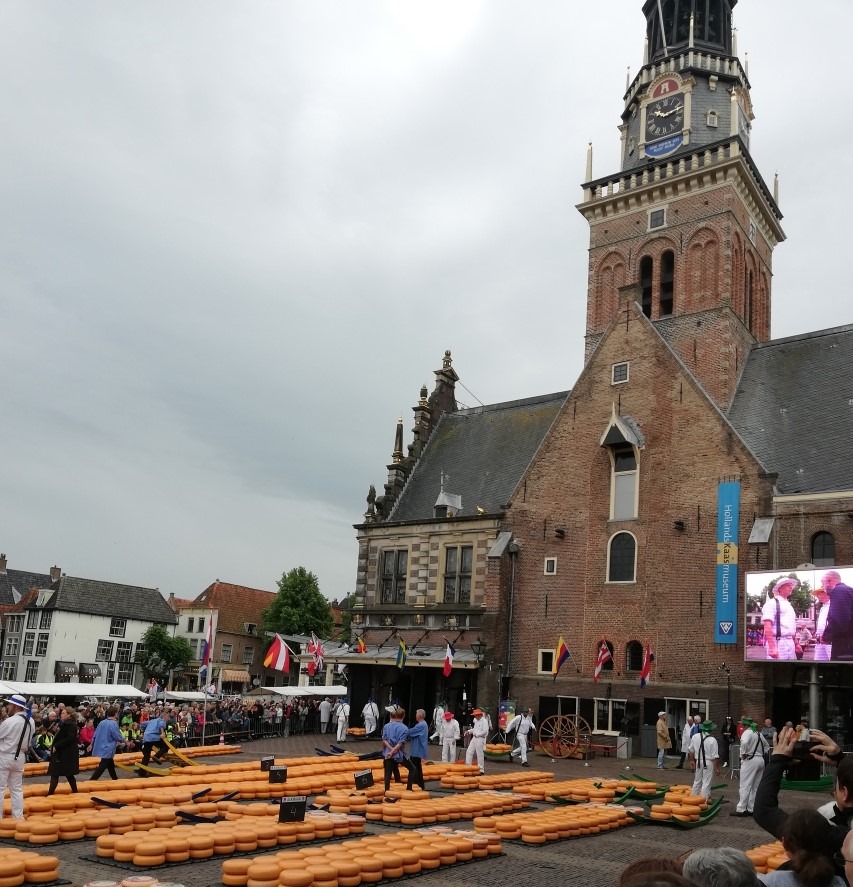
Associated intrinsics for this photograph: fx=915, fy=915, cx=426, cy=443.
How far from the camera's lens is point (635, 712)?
32.5 meters

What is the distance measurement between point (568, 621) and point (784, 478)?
9632 millimetres

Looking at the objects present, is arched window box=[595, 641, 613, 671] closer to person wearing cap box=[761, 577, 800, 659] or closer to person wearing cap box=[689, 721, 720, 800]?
person wearing cap box=[761, 577, 800, 659]

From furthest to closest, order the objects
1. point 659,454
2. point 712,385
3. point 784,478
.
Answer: point 712,385, point 659,454, point 784,478

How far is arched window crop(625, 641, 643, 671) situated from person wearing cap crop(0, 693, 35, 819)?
23.1 m

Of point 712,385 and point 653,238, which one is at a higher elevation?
point 653,238

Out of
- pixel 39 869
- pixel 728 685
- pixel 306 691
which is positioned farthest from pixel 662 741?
pixel 39 869

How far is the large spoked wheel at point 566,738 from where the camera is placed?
3075cm

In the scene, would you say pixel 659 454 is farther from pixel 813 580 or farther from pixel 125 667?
pixel 125 667

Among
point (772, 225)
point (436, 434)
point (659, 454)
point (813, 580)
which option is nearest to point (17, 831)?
point (813, 580)

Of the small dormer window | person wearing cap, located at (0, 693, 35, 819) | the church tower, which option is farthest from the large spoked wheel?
person wearing cap, located at (0, 693, 35, 819)

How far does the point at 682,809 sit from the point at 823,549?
609 inches

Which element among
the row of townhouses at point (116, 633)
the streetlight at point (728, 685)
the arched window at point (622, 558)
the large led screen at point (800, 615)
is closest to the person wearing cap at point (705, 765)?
the large led screen at point (800, 615)

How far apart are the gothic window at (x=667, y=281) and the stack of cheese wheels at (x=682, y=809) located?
2741cm

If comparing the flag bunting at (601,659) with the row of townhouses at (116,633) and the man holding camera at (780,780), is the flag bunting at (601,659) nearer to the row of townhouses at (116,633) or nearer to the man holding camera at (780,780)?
the man holding camera at (780,780)
